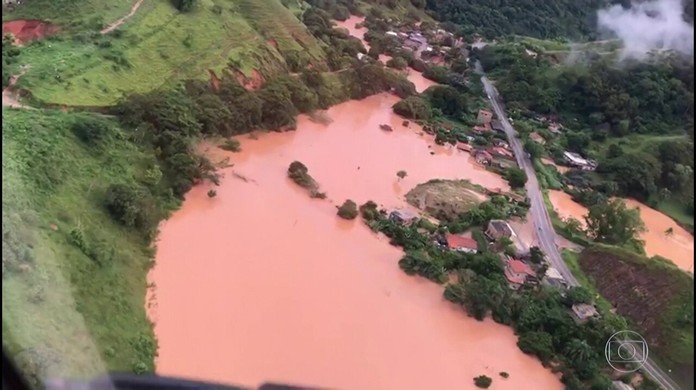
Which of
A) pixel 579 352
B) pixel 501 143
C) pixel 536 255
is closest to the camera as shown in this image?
pixel 579 352

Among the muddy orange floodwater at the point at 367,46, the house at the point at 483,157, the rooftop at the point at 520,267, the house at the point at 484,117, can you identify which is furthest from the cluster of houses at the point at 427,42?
the rooftop at the point at 520,267

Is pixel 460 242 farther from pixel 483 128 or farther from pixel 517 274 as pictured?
pixel 483 128

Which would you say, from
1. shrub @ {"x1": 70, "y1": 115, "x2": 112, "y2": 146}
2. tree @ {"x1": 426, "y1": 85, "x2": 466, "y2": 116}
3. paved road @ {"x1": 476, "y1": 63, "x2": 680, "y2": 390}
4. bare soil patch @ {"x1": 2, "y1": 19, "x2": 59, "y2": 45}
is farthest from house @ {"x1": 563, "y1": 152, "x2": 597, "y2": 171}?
bare soil patch @ {"x1": 2, "y1": 19, "x2": 59, "y2": 45}

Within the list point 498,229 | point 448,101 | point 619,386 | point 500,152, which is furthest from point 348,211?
point 448,101

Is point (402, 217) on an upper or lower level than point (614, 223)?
lower

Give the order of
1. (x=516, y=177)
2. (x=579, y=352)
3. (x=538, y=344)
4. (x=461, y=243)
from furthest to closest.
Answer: (x=516, y=177)
(x=461, y=243)
(x=538, y=344)
(x=579, y=352)

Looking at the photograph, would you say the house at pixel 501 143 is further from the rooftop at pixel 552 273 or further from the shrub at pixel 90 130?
the shrub at pixel 90 130

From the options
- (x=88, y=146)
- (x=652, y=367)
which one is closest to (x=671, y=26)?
(x=652, y=367)

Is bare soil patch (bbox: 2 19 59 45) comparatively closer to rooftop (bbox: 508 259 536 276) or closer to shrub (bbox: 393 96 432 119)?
shrub (bbox: 393 96 432 119)
